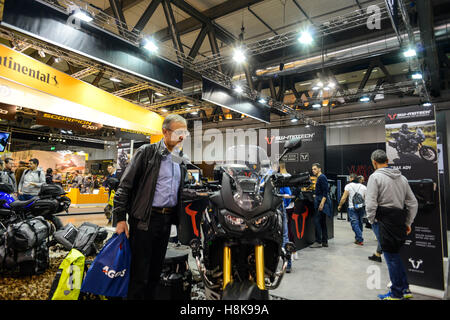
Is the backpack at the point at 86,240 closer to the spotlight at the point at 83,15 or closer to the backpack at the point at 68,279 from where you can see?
the backpack at the point at 68,279

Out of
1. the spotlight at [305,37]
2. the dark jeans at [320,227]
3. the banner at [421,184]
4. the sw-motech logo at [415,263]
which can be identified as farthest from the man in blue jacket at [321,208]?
the spotlight at [305,37]

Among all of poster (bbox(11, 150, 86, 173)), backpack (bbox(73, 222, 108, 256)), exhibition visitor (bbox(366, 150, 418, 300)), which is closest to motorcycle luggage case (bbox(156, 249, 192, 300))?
backpack (bbox(73, 222, 108, 256))

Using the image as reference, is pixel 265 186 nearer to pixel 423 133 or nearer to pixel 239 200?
pixel 239 200

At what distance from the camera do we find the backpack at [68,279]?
6.99ft

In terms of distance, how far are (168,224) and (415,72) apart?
8.17 m

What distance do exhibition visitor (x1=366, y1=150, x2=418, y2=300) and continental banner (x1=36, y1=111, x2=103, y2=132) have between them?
8806mm

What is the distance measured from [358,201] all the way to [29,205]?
6763mm

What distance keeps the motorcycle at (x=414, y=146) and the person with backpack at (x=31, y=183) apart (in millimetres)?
7417

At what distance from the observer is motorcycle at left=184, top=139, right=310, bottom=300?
175 centimetres

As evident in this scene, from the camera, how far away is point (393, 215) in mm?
2959

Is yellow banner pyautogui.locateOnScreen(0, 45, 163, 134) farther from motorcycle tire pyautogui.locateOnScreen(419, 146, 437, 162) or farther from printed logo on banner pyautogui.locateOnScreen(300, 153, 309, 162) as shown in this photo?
motorcycle tire pyautogui.locateOnScreen(419, 146, 437, 162)

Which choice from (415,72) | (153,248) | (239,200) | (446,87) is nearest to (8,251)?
(153,248)

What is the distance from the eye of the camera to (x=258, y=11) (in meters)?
6.89

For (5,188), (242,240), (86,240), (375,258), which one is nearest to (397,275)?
(375,258)
